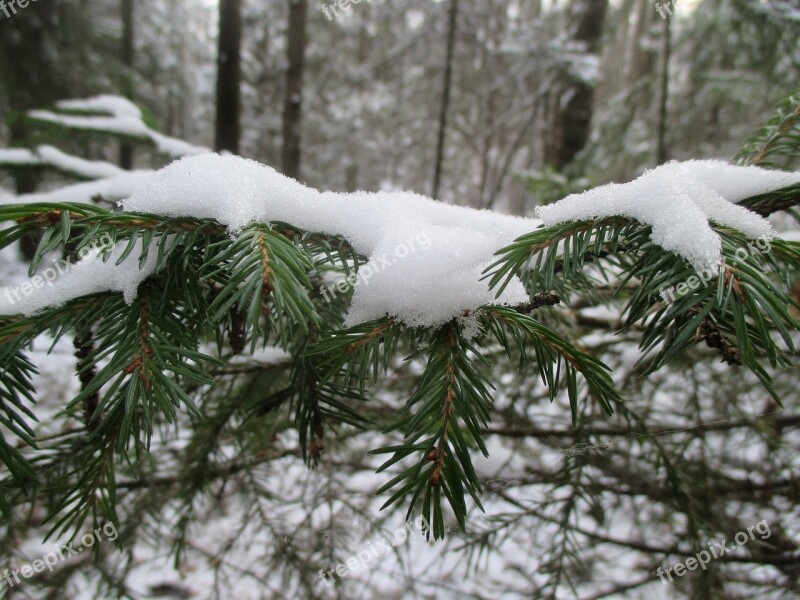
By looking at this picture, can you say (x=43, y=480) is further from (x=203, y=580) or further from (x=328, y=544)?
(x=203, y=580)

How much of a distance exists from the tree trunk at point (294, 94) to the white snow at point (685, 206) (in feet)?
20.4

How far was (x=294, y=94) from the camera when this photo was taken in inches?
252

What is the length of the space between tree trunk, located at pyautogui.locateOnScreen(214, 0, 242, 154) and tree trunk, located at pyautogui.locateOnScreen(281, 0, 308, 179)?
1186mm

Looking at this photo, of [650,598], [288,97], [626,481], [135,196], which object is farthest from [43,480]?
[288,97]

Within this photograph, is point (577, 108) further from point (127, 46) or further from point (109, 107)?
point (127, 46)

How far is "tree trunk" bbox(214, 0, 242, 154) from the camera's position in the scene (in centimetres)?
512

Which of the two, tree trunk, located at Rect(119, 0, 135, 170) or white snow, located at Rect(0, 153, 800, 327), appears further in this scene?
tree trunk, located at Rect(119, 0, 135, 170)

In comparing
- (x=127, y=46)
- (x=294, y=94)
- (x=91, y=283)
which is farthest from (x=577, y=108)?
(x=127, y=46)

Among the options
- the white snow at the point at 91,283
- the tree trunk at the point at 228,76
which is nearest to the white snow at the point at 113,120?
the white snow at the point at 91,283

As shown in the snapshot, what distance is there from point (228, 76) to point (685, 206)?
5820mm

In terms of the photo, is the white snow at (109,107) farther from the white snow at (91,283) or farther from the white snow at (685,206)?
the white snow at (685,206)

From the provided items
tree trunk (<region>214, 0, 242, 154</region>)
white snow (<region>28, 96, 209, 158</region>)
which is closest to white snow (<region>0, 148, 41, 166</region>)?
white snow (<region>28, 96, 209, 158</region>)

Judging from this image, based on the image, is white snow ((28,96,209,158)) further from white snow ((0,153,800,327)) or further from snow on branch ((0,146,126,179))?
white snow ((0,153,800,327))

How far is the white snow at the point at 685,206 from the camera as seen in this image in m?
0.51
